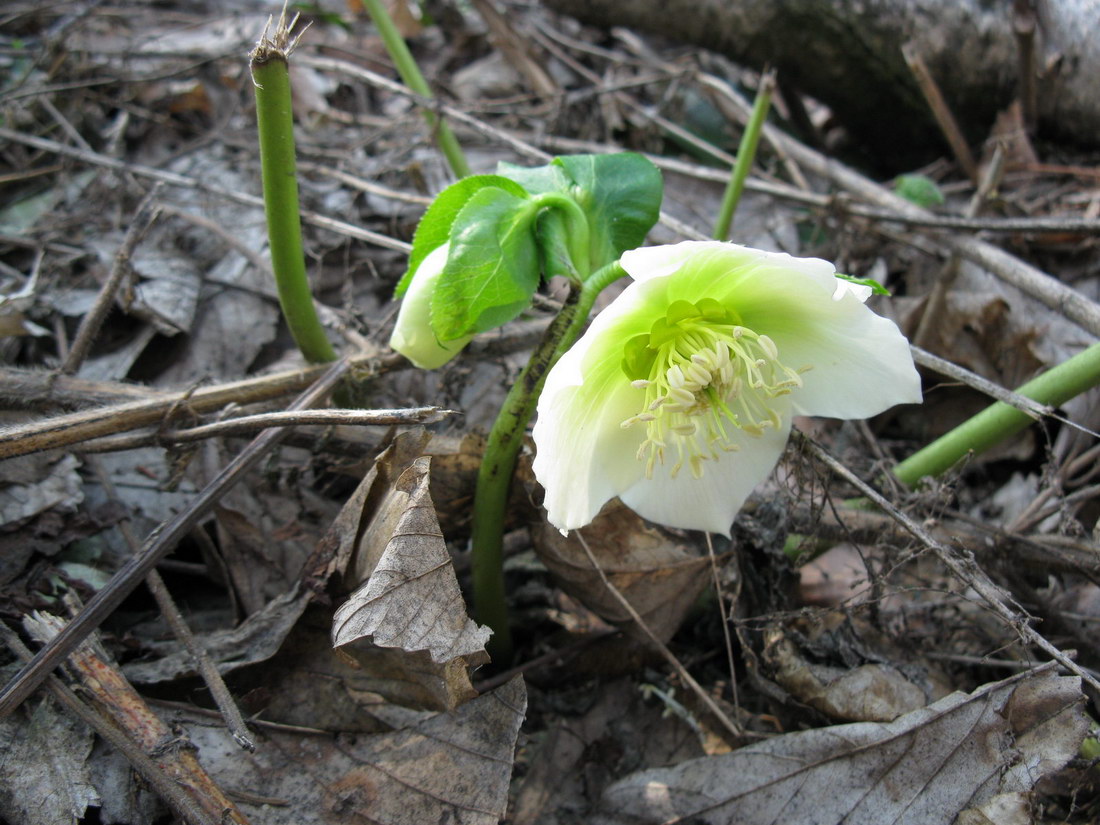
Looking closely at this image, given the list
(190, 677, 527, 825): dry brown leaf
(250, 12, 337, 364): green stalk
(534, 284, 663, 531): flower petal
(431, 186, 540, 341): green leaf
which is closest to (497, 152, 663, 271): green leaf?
(431, 186, 540, 341): green leaf

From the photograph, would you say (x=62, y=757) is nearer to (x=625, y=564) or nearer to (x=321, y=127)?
(x=625, y=564)

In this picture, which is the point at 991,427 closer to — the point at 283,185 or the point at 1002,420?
the point at 1002,420

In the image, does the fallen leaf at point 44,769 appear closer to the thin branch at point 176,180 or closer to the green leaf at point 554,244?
the green leaf at point 554,244

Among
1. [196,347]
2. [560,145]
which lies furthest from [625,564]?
A: [560,145]

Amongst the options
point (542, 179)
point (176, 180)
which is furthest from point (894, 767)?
point (176, 180)

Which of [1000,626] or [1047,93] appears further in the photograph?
[1047,93]

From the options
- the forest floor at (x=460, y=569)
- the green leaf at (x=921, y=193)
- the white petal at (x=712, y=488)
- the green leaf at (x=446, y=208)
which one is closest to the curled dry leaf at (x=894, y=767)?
the forest floor at (x=460, y=569)

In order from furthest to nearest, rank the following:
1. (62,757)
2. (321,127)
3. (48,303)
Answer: (321,127), (48,303), (62,757)
